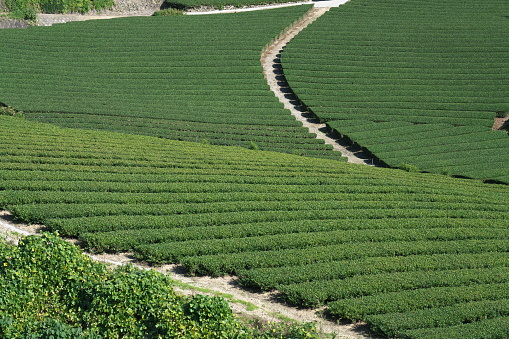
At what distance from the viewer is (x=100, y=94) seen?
47438 millimetres

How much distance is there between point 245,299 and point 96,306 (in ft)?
17.0

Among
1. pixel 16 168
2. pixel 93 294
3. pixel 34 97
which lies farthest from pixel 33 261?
pixel 34 97

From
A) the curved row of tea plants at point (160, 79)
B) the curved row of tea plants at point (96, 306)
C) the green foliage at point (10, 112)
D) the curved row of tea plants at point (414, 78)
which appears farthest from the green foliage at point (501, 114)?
the green foliage at point (10, 112)

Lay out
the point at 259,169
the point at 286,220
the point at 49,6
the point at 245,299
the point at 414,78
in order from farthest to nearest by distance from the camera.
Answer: the point at 49,6 → the point at 414,78 → the point at 259,169 → the point at 286,220 → the point at 245,299

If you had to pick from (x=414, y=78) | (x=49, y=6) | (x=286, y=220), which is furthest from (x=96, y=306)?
(x=49, y=6)

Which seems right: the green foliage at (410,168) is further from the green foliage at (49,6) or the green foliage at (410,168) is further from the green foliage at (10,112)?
the green foliage at (49,6)

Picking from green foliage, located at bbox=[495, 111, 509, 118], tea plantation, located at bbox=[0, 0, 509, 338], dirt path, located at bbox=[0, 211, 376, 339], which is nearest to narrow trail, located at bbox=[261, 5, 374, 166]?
tea plantation, located at bbox=[0, 0, 509, 338]

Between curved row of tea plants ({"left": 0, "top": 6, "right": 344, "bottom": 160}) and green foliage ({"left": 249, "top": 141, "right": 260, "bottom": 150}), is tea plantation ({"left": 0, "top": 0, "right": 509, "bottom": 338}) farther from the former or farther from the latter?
green foliage ({"left": 249, "top": 141, "right": 260, "bottom": 150})

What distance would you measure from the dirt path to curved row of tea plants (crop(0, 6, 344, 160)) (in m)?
19.1

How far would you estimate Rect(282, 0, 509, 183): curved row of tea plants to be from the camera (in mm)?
41656

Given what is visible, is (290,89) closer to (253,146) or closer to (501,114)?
(253,146)

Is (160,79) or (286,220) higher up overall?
(160,79)

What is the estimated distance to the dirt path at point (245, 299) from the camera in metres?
18.1

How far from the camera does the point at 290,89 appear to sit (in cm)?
5184
